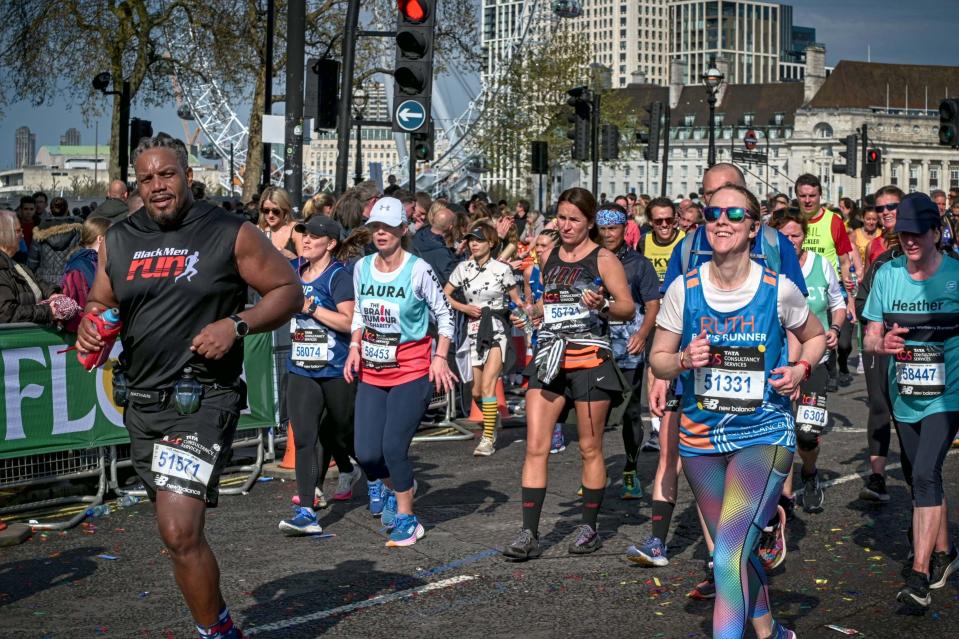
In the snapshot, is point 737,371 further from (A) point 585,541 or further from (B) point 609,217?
(B) point 609,217

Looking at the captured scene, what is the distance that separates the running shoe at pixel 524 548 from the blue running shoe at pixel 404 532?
64cm

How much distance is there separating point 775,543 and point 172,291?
3214mm

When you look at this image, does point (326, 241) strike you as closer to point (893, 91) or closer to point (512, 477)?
point (512, 477)

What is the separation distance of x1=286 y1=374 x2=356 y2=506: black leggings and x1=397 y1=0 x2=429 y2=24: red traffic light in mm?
5654

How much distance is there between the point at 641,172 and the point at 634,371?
17595 centimetres

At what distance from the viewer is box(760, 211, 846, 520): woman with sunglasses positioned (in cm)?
855

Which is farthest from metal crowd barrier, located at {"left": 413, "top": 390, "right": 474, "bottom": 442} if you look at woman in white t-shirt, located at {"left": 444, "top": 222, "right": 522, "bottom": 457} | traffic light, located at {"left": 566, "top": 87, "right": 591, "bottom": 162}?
traffic light, located at {"left": 566, "top": 87, "right": 591, "bottom": 162}

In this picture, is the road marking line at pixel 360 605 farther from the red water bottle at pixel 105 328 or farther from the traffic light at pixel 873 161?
the traffic light at pixel 873 161

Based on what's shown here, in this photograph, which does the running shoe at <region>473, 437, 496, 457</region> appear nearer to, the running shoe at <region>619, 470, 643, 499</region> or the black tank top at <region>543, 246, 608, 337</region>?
the running shoe at <region>619, 470, 643, 499</region>

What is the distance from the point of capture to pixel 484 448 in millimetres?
11359

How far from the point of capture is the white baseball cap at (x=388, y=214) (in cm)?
805

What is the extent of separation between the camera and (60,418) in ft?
29.2

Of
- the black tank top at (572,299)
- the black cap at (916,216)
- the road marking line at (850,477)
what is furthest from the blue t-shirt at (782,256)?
the road marking line at (850,477)

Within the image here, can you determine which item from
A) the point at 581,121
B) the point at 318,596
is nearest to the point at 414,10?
the point at 318,596
